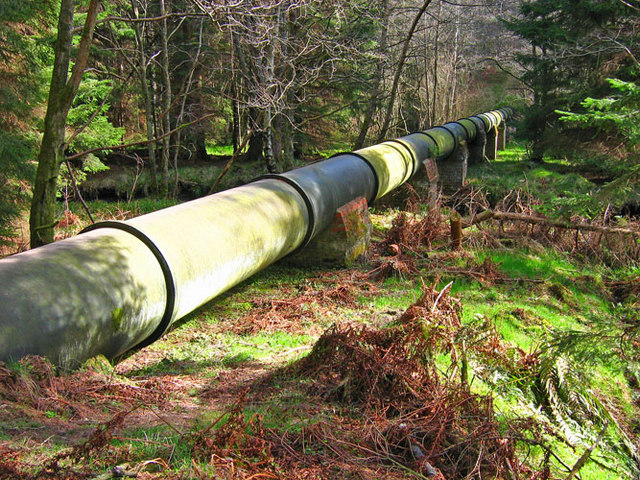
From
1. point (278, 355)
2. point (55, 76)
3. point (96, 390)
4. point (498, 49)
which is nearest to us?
point (96, 390)

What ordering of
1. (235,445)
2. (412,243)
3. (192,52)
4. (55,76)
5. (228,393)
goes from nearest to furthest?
(235,445), (228,393), (55,76), (412,243), (192,52)

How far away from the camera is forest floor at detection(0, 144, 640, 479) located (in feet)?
8.94

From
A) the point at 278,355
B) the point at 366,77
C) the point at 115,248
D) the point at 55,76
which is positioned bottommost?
the point at 278,355

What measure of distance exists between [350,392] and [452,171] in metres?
11.3

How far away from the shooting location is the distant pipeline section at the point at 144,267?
130 inches

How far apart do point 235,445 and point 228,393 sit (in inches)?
49.7

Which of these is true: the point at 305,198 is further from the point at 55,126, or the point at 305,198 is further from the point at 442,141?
the point at 442,141

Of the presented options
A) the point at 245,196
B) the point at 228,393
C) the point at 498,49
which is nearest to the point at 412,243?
the point at 245,196

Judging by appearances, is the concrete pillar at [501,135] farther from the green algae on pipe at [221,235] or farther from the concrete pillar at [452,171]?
the green algae on pipe at [221,235]

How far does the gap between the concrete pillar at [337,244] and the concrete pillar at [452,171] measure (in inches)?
267

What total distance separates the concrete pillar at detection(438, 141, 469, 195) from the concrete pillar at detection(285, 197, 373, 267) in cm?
677

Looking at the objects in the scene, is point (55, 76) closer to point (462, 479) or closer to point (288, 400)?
point (288, 400)

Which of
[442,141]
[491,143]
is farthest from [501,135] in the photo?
[442,141]

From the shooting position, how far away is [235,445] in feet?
9.09
